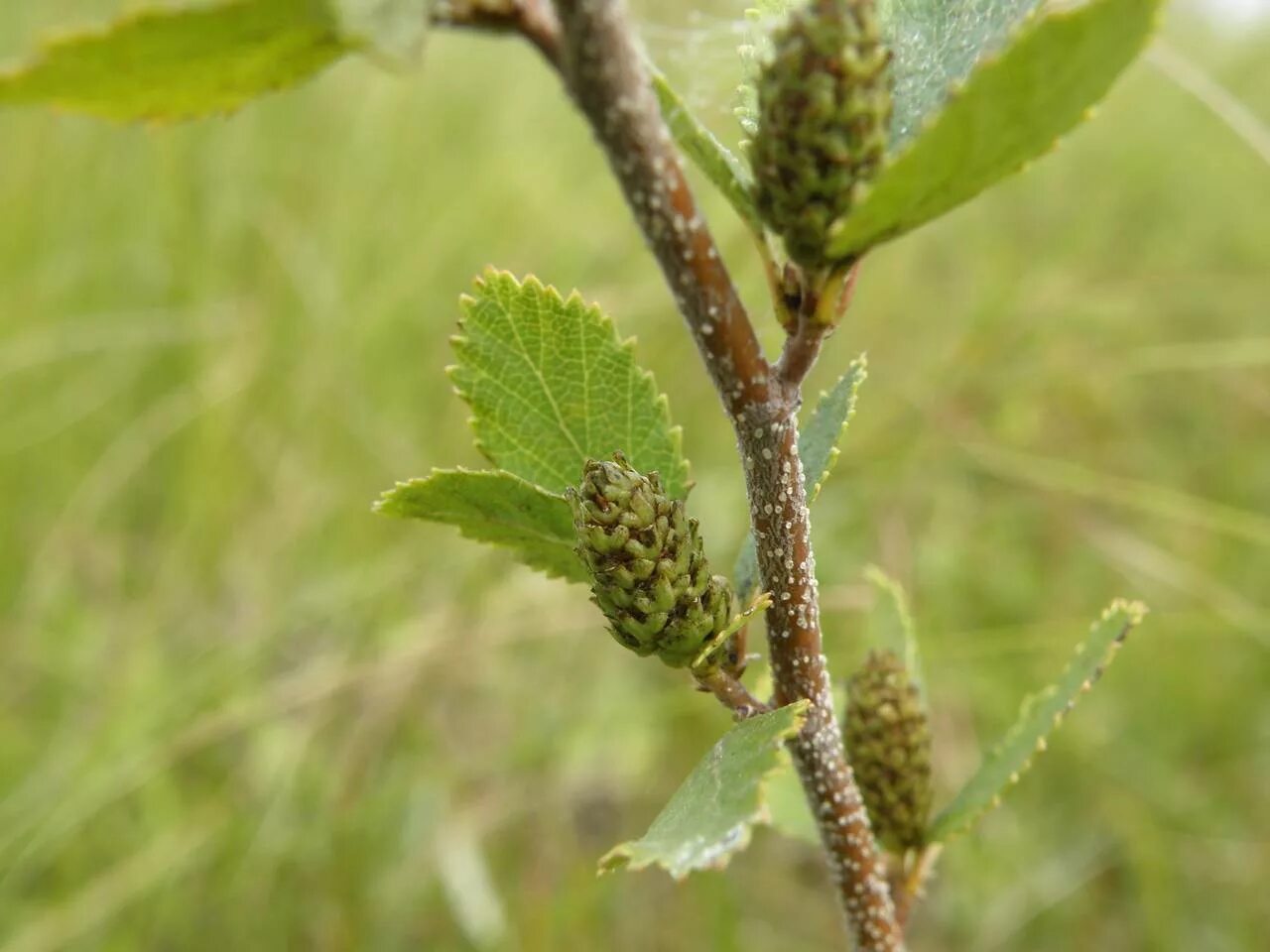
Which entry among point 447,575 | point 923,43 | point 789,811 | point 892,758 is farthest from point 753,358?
point 447,575

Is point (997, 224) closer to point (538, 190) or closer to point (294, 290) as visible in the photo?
point (538, 190)

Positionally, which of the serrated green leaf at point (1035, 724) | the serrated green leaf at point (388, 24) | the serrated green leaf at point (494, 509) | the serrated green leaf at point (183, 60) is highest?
the serrated green leaf at point (183, 60)

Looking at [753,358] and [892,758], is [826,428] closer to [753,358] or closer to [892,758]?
[753,358]

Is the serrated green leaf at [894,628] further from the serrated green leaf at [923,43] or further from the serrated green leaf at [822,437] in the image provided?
the serrated green leaf at [923,43]

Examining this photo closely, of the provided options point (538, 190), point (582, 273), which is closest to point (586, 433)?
Result: point (582, 273)

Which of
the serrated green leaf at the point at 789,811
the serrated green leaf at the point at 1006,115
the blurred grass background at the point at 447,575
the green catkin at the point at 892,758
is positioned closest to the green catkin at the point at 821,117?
the serrated green leaf at the point at 1006,115

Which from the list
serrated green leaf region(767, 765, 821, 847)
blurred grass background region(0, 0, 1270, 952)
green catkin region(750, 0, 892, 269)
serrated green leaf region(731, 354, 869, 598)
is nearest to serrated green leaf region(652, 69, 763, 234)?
green catkin region(750, 0, 892, 269)

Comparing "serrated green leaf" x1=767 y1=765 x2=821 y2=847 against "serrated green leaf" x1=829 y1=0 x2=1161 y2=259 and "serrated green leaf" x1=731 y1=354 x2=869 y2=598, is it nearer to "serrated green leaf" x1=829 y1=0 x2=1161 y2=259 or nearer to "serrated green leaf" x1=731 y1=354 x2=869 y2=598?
"serrated green leaf" x1=731 y1=354 x2=869 y2=598
